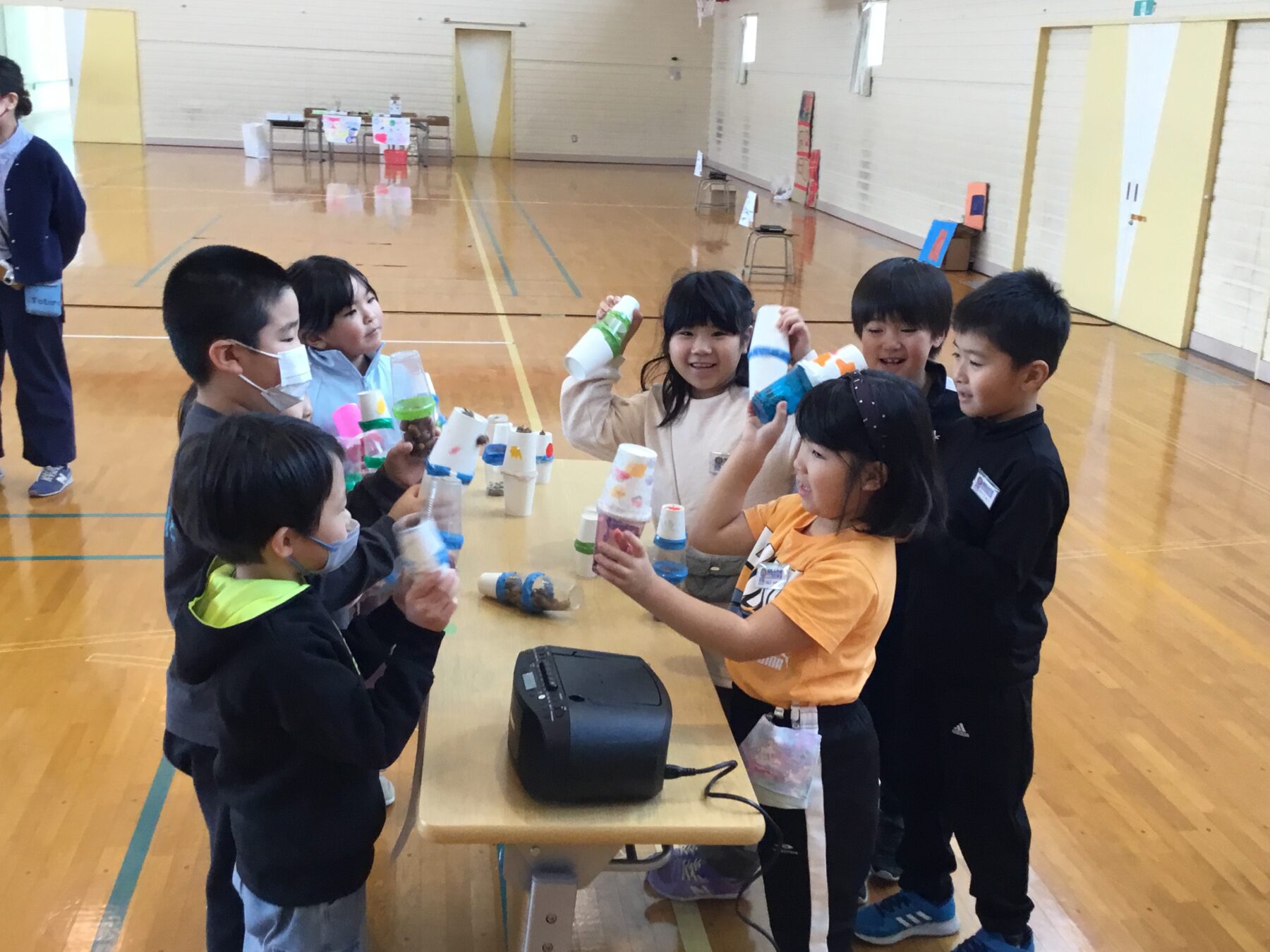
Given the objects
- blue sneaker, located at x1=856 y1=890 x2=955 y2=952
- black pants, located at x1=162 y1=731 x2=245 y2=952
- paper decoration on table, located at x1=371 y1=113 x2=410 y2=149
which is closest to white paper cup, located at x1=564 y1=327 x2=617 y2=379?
black pants, located at x1=162 y1=731 x2=245 y2=952

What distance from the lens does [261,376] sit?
6.95ft

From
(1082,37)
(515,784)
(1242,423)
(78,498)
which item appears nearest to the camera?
(515,784)

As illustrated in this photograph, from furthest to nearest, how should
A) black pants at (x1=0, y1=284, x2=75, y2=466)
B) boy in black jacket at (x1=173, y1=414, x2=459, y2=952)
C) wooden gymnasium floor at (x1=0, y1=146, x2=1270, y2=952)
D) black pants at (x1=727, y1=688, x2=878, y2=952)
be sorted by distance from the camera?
black pants at (x1=0, y1=284, x2=75, y2=466) < wooden gymnasium floor at (x1=0, y1=146, x2=1270, y2=952) < black pants at (x1=727, y1=688, x2=878, y2=952) < boy in black jacket at (x1=173, y1=414, x2=459, y2=952)

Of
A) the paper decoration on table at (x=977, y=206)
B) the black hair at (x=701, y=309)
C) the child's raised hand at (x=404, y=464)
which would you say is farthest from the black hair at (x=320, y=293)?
the paper decoration on table at (x=977, y=206)

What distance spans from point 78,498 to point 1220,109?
8070 millimetres

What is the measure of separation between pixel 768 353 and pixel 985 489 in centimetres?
54

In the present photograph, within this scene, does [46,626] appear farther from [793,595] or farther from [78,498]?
[793,595]

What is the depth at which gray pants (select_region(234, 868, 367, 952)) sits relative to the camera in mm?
1726

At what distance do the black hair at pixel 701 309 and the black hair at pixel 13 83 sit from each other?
3.02 meters

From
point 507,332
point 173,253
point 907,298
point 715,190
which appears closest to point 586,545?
point 907,298

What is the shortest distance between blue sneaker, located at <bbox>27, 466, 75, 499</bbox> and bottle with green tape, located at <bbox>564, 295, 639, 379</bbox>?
3258 millimetres

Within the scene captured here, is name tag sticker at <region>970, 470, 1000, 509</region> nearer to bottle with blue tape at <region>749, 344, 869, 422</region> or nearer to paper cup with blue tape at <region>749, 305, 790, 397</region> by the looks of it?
bottle with blue tape at <region>749, 344, 869, 422</region>

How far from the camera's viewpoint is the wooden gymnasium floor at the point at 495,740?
2.55m

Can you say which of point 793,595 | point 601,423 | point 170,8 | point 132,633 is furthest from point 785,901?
→ point 170,8
